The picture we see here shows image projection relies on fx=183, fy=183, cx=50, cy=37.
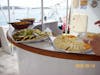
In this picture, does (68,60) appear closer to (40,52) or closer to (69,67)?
(69,67)

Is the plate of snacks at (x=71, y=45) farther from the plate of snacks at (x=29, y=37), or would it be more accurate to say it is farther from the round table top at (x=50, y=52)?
the plate of snacks at (x=29, y=37)

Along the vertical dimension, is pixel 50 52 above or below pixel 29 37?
below

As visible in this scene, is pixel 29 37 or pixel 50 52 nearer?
pixel 50 52

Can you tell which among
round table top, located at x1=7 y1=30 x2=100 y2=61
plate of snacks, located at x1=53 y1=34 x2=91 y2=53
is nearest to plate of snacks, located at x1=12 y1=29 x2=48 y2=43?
round table top, located at x1=7 y1=30 x2=100 y2=61

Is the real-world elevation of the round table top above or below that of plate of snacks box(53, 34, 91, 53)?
below

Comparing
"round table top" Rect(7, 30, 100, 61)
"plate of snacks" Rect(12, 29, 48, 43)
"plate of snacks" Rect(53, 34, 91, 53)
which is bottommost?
"round table top" Rect(7, 30, 100, 61)

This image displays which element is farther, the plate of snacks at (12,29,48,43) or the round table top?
the plate of snacks at (12,29,48,43)

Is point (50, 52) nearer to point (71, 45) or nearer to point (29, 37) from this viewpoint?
point (71, 45)

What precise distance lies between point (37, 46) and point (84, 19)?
230 cm

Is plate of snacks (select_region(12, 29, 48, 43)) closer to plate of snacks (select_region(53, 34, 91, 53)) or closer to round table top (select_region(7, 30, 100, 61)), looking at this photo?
round table top (select_region(7, 30, 100, 61))

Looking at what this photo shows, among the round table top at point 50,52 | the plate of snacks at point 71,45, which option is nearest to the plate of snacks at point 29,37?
the round table top at point 50,52

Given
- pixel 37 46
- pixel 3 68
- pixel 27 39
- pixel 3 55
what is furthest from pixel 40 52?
pixel 3 55

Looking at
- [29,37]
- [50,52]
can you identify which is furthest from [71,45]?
[29,37]

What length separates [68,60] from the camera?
1.62 meters
